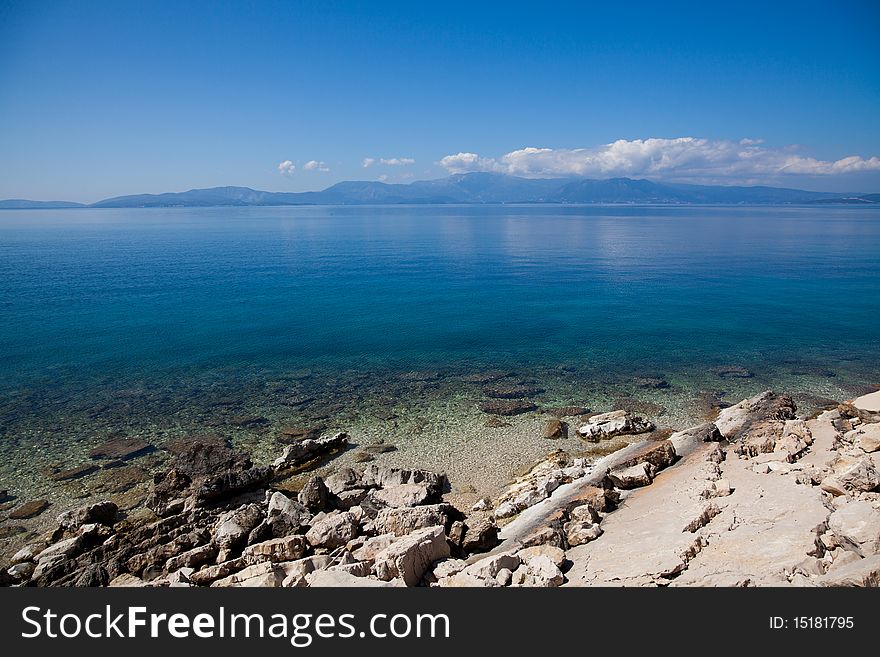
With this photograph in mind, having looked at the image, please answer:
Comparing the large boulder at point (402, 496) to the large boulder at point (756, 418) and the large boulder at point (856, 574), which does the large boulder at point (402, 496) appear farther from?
the large boulder at point (756, 418)

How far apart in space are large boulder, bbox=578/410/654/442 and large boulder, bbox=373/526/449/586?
13859mm

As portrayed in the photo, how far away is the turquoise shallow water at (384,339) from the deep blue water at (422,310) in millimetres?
303

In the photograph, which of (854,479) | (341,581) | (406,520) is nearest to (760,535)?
(854,479)

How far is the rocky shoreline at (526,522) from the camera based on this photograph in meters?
12.6

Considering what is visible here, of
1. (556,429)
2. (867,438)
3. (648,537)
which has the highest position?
(867,438)

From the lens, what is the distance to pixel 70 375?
34312mm

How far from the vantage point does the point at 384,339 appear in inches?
1737

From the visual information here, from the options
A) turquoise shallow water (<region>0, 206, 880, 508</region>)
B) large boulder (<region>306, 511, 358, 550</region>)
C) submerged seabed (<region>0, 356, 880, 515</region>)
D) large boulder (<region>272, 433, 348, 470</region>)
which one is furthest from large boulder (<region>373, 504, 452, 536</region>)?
turquoise shallow water (<region>0, 206, 880, 508</region>)

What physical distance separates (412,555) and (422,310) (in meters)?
41.3

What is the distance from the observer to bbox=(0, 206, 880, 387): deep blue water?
3897cm

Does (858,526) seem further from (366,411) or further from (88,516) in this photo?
(88,516)

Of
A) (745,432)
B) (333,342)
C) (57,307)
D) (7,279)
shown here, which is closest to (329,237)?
(7,279)

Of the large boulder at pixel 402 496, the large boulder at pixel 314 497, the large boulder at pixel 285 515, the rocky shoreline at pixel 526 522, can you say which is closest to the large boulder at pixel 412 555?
the rocky shoreline at pixel 526 522
